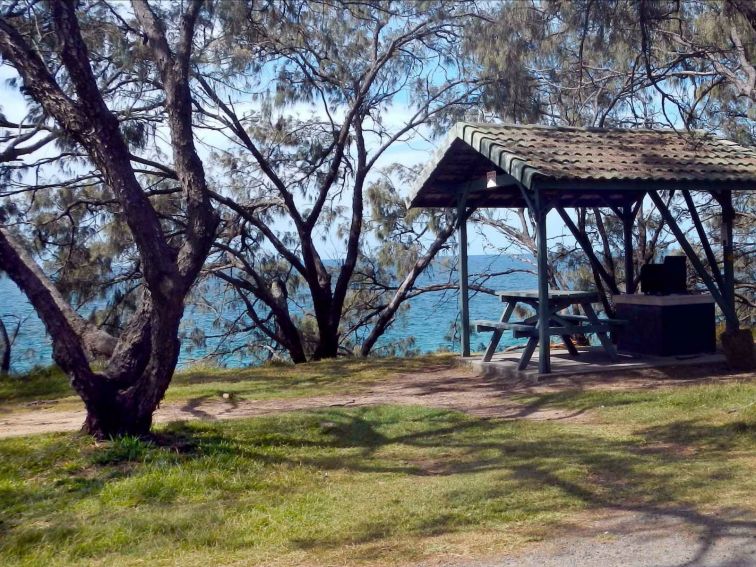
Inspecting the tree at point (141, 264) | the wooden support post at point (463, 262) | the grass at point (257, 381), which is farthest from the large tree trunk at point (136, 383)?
the wooden support post at point (463, 262)

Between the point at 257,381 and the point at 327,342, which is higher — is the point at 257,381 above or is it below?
below

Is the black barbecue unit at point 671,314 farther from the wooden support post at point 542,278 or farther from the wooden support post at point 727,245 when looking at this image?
the wooden support post at point 542,278

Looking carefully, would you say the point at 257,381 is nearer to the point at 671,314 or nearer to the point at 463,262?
the point at 463,262

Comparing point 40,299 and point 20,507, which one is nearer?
point 20,507

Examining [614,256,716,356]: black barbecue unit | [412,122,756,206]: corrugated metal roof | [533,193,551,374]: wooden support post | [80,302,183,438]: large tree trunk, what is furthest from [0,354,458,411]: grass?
[80,302,183,438]: large tree trunk

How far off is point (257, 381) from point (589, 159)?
5.58 metres

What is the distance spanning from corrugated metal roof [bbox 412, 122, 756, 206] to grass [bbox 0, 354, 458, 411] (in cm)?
287

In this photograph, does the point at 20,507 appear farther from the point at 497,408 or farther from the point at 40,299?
the point at 497,408

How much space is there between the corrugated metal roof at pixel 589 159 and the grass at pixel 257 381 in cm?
287

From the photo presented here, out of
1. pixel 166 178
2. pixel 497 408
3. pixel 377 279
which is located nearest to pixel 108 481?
pixel 497 408

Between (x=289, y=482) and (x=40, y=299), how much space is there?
2.67 meters

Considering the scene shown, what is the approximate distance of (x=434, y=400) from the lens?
10.4 m

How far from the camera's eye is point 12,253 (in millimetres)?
7262

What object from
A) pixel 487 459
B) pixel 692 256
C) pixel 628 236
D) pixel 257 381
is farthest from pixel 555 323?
pixel 487 459
